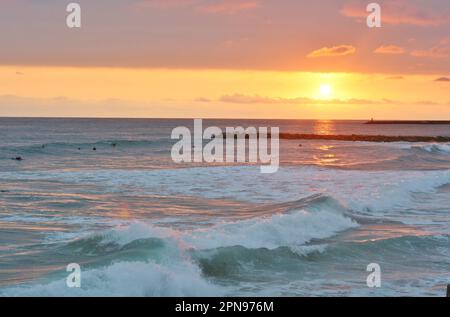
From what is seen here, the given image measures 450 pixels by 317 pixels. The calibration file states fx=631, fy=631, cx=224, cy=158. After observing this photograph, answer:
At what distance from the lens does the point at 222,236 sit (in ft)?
51.9

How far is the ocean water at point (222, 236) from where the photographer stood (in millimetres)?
12102

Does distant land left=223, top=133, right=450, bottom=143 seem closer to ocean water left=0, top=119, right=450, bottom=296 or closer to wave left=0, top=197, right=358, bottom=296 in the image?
ocean water left=0, top=119, right=450, bottom=296

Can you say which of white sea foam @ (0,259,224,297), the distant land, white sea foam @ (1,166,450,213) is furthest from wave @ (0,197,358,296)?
the distant land

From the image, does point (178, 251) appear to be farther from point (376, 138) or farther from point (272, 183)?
point (376, 138)

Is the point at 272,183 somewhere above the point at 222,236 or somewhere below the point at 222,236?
above

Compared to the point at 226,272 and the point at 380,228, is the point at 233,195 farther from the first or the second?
the point at 226,272

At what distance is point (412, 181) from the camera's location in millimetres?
31141

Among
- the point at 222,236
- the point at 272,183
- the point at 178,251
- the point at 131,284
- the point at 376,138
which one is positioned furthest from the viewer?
the point at 376,138

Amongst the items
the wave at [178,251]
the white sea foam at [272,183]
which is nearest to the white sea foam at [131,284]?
the wave at [178,251]

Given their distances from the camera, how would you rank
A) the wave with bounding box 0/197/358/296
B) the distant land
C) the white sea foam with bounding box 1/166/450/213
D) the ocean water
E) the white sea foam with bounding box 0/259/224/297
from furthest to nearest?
the distant land → the white sea foam with bounding box 1/166/450/213 → the ocean water → the wave with bounding box 0/197/358/296 → the white sea foam with bounding box 0/259/224/297

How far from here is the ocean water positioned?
12102mm

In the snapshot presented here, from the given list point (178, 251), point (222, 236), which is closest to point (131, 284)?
point (178, 251)

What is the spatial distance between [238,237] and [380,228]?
5.18m

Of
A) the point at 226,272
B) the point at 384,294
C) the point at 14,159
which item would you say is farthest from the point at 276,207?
the point at 14,159
